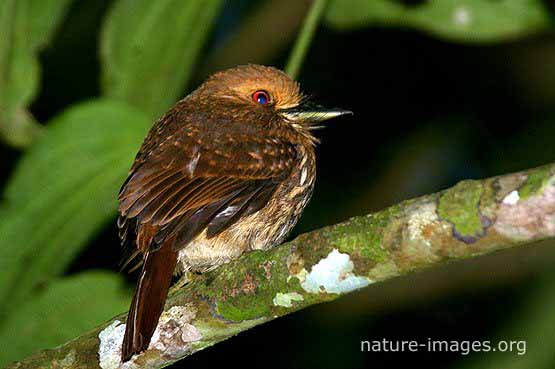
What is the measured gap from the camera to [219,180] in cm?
305

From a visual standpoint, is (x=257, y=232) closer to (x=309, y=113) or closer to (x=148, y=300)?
(x=309, y=113)

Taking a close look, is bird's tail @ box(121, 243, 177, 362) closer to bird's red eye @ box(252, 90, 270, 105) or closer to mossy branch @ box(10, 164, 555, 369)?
mossy branch @ box(10, 164, 555, 369)

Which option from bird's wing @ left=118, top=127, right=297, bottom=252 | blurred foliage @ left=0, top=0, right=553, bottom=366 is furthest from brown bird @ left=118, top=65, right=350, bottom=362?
blurred foliage @ left=0, top=0, right=553, bottom=366

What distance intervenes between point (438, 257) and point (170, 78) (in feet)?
6.93

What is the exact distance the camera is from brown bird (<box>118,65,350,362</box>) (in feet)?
9.41

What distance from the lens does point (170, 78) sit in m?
3.94

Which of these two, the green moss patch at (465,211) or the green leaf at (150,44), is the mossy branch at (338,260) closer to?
the green moss patch at (465,211)

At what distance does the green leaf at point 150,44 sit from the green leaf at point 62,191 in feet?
1.19

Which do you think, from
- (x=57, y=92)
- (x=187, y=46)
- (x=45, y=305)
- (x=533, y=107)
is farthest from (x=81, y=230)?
(x=533, y=107)

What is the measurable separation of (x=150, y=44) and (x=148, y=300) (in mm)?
1627

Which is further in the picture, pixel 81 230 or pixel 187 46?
pixel 187 46

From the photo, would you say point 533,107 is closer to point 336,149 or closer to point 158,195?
point 336,149

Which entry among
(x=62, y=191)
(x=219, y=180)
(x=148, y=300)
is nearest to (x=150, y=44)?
(x=62, y=191)

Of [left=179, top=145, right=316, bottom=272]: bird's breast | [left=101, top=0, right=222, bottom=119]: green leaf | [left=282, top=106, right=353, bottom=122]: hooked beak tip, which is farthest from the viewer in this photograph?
[left=101, top=0, right=222, bottom=119]: green leaf
